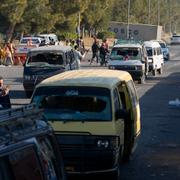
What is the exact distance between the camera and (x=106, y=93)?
1129 cm

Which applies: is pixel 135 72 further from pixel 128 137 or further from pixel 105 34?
pixel 105 34

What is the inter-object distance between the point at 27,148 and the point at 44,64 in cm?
1985

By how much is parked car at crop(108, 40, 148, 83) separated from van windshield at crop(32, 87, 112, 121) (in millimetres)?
20372

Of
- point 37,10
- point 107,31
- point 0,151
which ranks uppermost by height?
point 0,151

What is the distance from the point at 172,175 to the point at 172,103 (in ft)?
38.9

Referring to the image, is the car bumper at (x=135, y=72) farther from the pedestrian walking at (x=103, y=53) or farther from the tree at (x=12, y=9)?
the tree at (x=12, y=9)

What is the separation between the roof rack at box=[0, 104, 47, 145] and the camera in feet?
15.0

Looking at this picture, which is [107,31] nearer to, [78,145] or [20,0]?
[20,0]

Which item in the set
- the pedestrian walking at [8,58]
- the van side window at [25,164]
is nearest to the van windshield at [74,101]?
the van side window at [25,164]

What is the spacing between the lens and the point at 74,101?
37.3 ft

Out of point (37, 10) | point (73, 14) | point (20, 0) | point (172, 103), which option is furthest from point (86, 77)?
point (73, 14)

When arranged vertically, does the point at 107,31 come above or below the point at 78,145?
below

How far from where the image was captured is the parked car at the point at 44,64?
24098mm

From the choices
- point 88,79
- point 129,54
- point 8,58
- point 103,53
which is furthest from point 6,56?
point 88,79
